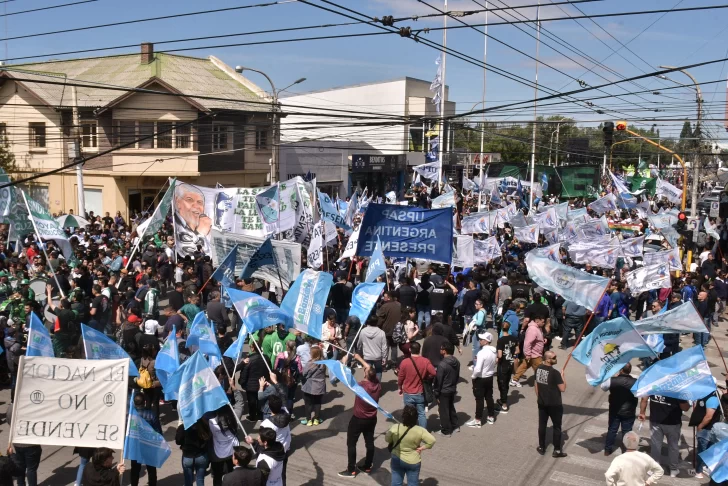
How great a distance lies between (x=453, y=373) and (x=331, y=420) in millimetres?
2060

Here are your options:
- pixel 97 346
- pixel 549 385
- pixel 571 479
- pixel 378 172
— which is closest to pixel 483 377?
pixel 549 385

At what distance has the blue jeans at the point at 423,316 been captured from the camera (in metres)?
15.4

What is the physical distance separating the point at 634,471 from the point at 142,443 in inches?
199

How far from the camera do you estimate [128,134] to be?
109 ft

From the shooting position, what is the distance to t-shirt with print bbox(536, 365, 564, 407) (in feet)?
31.6

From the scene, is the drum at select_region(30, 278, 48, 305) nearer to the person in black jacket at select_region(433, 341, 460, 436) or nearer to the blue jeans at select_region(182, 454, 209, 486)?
the blue jeans at select_region(182, 454, 209, 486)

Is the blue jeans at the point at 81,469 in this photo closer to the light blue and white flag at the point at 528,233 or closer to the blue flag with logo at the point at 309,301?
the blue flag with logo at the point at 309,301

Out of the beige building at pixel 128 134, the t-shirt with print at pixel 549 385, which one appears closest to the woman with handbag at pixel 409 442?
the t-shirt with print at pixel 549 385

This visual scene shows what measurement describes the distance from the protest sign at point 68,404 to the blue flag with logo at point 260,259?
239 inches

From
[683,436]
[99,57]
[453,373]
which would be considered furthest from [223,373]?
[99,57]

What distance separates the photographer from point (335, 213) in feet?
62.6

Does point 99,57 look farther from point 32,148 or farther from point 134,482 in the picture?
point 134,482

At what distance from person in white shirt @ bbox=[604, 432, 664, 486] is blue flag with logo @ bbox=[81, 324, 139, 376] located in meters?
5.20

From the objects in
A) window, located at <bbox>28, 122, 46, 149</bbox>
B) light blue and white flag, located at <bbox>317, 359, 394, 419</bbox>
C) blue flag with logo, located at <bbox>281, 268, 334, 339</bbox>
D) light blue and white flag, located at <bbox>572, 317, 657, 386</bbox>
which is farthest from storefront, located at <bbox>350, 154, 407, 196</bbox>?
light blue and white flag, located at <bbox>317, 359, 394, 419</bbox>
